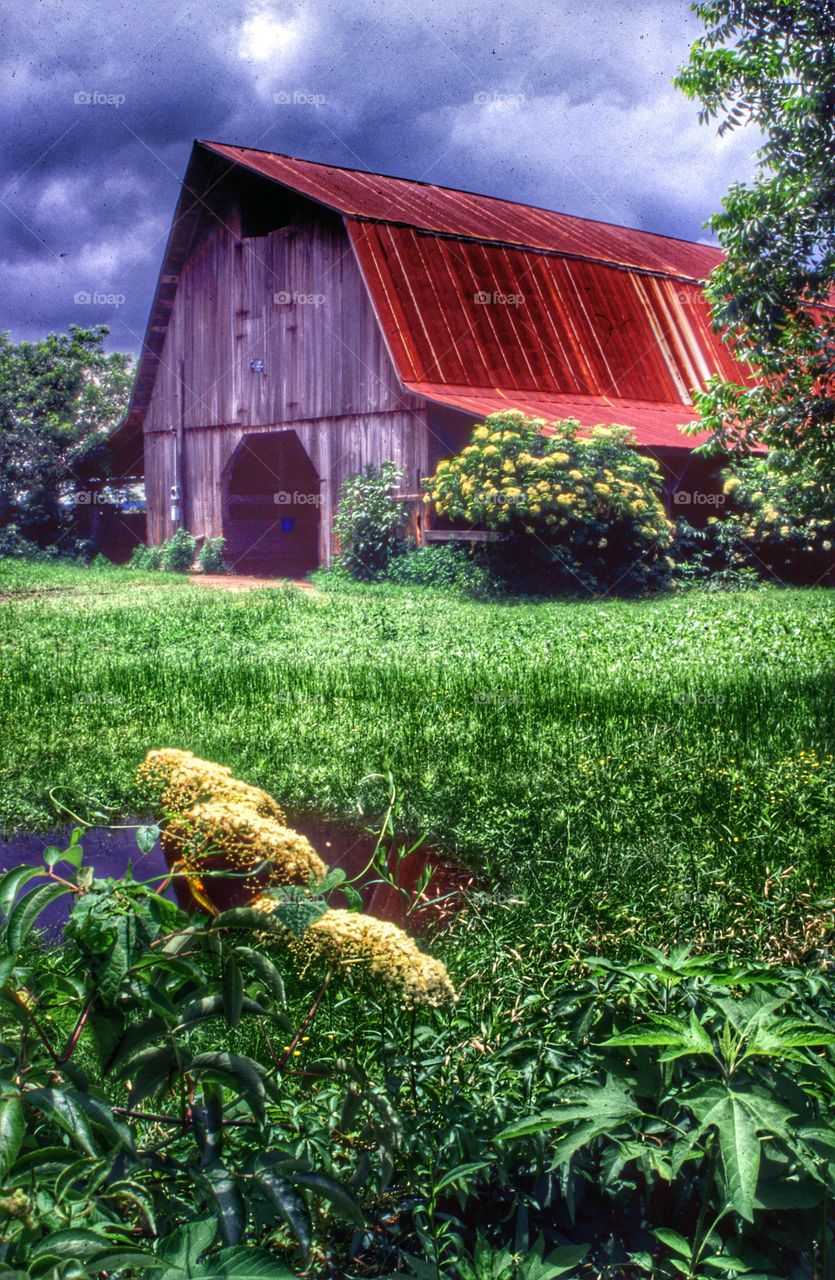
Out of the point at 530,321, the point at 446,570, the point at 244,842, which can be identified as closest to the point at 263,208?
the point at 530,321

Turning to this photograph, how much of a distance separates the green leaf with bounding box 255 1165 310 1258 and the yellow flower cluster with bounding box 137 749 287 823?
68cm

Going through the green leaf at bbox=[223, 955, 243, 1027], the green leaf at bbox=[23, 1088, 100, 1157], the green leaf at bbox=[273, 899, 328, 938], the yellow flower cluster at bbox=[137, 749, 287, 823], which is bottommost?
the green leaf at bbox=[23, 1088, 100, 1157]

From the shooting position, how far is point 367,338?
1853 cm

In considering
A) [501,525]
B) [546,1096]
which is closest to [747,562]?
[501,525]

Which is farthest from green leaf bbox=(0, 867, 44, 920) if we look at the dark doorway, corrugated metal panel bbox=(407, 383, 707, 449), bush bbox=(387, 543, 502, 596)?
the dark doorway

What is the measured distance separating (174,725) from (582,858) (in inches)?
124

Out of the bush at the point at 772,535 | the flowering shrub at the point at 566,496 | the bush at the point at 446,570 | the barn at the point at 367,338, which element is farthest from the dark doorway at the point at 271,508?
the bush at the point at 772,535

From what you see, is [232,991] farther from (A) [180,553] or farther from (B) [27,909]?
(A) [180,553]

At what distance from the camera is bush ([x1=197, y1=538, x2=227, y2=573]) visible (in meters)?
21.7

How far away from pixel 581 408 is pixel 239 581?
7026 millimetres

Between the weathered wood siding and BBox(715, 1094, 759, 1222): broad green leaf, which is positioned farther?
the weathered wood siding

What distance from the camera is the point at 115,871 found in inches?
171

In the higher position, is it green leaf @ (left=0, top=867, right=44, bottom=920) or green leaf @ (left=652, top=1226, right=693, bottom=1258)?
green leaf @ (left=0, top=867, right=44, bottom=920)

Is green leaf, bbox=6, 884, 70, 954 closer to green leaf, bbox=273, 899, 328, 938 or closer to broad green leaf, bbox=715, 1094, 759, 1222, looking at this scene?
green leaf, bbox=273, 899, 328, 938
